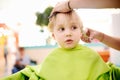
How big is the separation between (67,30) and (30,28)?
2.04 feet

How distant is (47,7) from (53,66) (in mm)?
592

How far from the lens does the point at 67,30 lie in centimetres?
112

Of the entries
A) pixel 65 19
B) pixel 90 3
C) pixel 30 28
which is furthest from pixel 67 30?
pixel 30 28

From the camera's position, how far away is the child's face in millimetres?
1116

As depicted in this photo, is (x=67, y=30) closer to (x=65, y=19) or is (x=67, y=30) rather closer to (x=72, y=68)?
(x=65, y=19)

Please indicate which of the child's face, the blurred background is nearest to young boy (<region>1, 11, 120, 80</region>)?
the child's face

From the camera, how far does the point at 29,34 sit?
169cm

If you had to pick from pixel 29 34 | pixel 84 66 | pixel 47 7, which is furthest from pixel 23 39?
pixel 84 66

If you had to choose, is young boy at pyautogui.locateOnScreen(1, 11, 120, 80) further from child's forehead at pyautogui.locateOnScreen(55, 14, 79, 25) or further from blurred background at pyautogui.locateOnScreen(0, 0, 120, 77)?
blurred background at pyautogui.locateOnScreen(0, 0, 120, 77)

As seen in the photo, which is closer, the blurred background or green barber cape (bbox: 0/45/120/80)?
green barber cape (bbox: 0/45/120/80)

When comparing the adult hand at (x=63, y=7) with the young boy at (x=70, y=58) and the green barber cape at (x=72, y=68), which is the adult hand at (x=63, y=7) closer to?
the young boy at (x=70, y=58)

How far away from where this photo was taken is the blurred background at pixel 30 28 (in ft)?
5.27

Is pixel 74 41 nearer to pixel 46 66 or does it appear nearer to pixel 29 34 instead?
pixel 46 66

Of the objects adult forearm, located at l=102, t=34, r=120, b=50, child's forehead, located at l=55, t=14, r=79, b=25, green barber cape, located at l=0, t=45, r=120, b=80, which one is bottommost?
green barber cape, located at l=0, t=45, r=120, b=80
